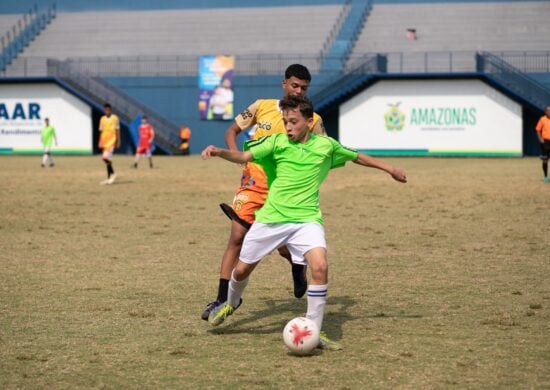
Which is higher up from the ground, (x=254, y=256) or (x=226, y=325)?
(x=254, y=256)

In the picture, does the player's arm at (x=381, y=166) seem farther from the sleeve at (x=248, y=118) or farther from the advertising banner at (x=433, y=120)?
the advertising banner at (x=433, y=120)

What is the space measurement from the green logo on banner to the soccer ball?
40.0 metres

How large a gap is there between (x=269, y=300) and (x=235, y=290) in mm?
1546

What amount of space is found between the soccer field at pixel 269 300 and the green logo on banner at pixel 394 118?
1019 inches

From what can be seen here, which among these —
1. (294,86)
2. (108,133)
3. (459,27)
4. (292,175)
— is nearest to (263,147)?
(292,175)

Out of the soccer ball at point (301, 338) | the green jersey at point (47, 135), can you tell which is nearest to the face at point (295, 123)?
the soccer ball at point (301, 338)

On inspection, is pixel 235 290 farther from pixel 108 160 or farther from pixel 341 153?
pixel 108 160

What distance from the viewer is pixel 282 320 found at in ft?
29.2

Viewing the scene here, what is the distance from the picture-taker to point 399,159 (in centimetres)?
4431

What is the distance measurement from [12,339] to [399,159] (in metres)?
37.2

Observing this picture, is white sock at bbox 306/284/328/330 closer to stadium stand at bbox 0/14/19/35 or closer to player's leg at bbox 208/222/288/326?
player's leg at bbox 208/222/288/326

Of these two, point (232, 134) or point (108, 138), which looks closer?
point (232, 134)

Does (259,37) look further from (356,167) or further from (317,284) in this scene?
(317,284)

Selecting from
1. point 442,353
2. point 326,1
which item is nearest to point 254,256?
point 442,353
